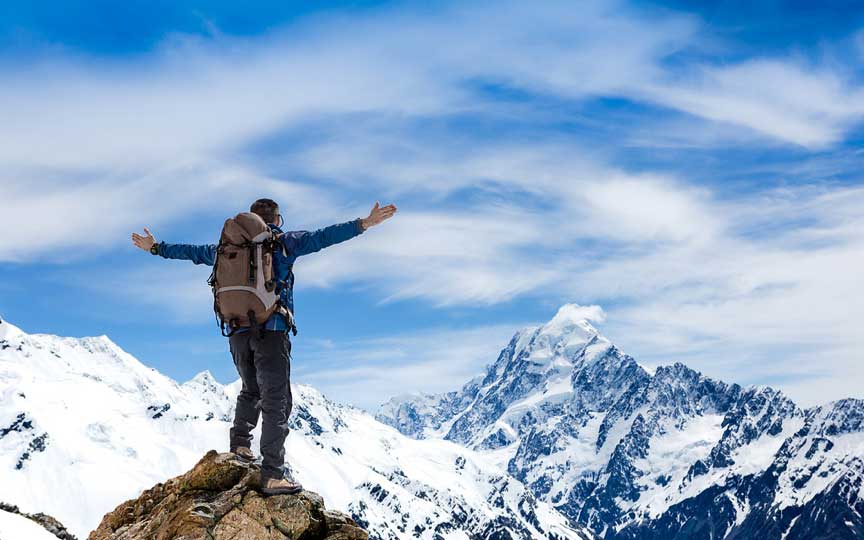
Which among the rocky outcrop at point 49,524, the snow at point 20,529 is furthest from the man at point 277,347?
the rocky outcrop at point 49,524

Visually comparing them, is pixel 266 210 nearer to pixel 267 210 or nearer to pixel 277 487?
pixel 267 210

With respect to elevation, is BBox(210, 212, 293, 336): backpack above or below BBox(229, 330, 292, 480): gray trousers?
above

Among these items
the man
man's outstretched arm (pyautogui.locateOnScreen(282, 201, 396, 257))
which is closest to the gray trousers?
the man

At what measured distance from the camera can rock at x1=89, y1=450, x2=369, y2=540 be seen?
1453 cm

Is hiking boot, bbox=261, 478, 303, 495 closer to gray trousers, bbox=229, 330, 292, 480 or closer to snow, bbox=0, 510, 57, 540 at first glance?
gray trousers, bbox=229, 330, 292, 480

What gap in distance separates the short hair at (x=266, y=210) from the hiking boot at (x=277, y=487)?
4.86m

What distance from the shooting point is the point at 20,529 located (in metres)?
26.4

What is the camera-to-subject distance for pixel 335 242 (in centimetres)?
1523

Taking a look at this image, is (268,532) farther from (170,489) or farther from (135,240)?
(135,240)

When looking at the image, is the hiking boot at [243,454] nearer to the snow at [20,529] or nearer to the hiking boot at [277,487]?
the hiking boot at [277,487]

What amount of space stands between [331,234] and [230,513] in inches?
210

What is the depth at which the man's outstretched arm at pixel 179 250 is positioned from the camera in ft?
53.1

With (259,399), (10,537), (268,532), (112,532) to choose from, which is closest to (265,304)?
(259,399)

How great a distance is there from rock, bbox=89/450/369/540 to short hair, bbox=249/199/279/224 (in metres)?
4.67
